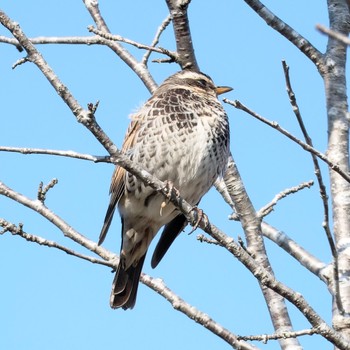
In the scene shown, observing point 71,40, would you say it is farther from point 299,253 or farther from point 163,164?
point 299,253

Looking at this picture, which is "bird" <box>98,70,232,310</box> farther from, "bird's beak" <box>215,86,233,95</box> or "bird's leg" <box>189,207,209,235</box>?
"bird's leg" <box>189,207,209,235</box>

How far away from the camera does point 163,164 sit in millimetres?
5617

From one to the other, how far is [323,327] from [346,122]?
1.79 m

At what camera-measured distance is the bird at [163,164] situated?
563cm

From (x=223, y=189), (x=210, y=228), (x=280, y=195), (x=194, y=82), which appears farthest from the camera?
(x=194, y=82)

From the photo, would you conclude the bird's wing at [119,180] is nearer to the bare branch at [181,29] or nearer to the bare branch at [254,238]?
the bare branch at [181,29]

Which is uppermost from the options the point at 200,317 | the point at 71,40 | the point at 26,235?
the point at 71,40

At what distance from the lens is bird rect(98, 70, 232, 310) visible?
222 inches

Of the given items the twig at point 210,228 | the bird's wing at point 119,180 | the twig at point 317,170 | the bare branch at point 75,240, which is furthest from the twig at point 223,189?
the twig at point 317,170

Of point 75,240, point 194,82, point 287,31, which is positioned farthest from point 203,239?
point 194,82

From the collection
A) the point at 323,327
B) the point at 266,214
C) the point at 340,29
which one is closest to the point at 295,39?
the point at 340,29

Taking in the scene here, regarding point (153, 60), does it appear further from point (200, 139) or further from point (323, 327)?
point (323, 327)

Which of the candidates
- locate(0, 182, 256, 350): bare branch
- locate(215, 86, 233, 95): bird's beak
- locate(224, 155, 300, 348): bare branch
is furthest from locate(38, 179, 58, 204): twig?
locate(215, 86, 233, 95): bird's beak

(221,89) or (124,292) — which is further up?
(221,89)
